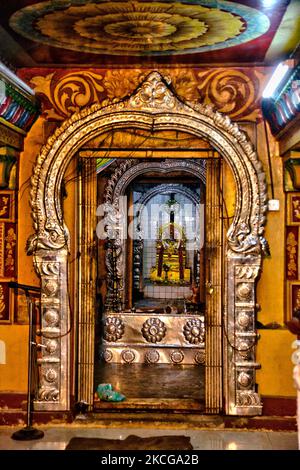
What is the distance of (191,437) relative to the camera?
513 cm

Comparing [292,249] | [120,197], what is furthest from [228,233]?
[120,197]

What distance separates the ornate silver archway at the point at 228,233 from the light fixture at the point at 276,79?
45 centimetres

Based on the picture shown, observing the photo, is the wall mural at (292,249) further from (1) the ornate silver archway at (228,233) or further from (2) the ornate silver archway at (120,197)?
(2) the ornate silver archway at (120,197)

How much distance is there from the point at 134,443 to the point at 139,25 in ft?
11.1

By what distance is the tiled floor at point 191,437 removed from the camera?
4906mm

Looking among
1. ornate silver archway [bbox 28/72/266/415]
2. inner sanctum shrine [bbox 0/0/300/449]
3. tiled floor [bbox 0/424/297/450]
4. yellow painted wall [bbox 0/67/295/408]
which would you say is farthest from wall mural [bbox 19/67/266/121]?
tiled floor [bbox 0/424/297/450]

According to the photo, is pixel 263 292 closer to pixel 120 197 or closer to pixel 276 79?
pixel 276 79

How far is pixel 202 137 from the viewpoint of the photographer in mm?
5430

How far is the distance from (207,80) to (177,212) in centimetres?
583

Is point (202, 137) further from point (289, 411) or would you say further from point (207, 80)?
point (289, 411)

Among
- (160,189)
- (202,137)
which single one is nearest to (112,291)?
(160,189)

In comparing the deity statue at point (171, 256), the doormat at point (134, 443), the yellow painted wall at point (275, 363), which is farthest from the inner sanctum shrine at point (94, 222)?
the deity statue at point (171, 256)

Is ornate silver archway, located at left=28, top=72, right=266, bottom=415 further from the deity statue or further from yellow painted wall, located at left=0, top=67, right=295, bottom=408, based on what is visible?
the deity statue

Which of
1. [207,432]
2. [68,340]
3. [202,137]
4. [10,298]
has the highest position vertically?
[202,137]
